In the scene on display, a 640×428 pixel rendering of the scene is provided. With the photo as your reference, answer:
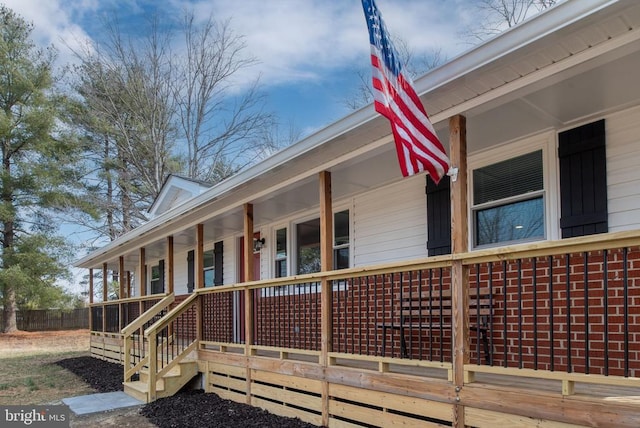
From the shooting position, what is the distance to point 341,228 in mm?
8203

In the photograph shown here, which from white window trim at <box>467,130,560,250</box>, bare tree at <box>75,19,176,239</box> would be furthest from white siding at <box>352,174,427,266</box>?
bare tree at <box>75,19,176,239</box>

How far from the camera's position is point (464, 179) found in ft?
13.7

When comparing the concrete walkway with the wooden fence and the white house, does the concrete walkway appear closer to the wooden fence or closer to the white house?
the white house

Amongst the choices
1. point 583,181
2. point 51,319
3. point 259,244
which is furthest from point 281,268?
point 51,319

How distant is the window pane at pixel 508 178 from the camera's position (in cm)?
532

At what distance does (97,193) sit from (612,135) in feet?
84.3

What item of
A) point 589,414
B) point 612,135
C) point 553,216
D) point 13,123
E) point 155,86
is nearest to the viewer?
point 589,414

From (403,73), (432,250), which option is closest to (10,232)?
(432,250)

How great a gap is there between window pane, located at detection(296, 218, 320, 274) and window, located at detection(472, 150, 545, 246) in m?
3.76

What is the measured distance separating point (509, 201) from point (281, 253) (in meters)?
4.99

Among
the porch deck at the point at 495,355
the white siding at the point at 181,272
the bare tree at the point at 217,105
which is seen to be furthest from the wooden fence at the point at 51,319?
the porch deck at the point at 495,355

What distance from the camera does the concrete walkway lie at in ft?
22.8

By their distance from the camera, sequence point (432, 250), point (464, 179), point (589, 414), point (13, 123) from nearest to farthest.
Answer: point (589, 414)
point (464, 179)
point (432, 250)
point (13, 123)

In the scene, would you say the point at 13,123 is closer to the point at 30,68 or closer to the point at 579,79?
the point at 30,68
